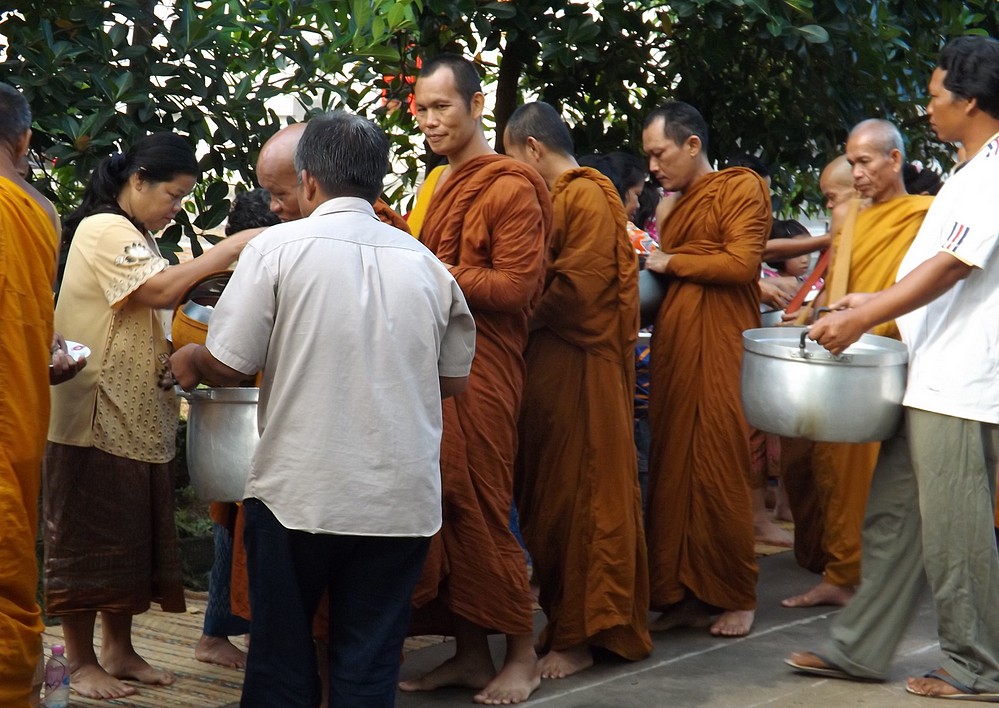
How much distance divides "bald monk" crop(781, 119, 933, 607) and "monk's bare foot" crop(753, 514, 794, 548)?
1.04m

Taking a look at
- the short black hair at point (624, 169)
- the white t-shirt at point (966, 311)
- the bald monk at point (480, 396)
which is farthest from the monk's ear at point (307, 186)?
the short black hair at point (624, 169)

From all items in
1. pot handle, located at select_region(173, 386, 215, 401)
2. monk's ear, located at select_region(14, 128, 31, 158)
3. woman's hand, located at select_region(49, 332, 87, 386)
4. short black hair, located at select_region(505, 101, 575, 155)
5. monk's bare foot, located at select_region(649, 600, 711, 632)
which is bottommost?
monk's bare foot, located at select_region(649, 600, 711, 632)

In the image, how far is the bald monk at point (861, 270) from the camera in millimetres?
4906

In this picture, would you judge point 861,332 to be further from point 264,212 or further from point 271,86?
point 271,86

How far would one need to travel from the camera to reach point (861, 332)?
3.87m

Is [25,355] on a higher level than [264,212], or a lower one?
lower

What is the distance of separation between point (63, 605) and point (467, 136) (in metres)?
1.89

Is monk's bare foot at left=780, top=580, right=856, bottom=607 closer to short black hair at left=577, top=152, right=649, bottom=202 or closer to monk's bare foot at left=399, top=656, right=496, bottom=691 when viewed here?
monk's bare foot at left=399, top=656, right=496, bottom=691

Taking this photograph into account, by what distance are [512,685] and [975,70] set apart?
231 cm

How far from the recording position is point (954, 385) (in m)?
3.95

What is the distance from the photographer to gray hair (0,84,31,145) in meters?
3.38

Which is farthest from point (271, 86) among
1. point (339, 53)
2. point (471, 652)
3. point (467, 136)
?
point (471, 652)

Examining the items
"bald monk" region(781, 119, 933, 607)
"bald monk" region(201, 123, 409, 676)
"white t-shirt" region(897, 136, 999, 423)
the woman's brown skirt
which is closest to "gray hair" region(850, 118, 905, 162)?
"bald monk" region(781, 119, 933, 607)

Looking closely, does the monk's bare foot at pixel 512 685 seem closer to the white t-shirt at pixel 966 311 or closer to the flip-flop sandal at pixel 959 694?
the flip-flop sandal at pixel 959 694
